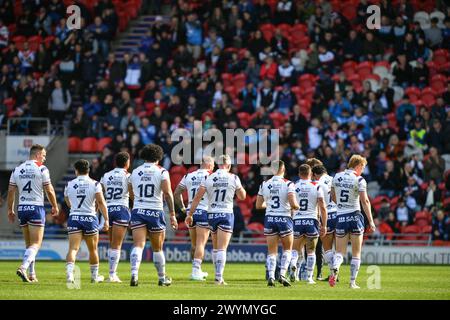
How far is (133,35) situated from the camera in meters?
41.4

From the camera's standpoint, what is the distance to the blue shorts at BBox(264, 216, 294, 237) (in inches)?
810

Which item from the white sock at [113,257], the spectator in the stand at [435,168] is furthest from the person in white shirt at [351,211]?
the spectator in the stand at [435,168]

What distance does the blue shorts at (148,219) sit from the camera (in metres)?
19.0

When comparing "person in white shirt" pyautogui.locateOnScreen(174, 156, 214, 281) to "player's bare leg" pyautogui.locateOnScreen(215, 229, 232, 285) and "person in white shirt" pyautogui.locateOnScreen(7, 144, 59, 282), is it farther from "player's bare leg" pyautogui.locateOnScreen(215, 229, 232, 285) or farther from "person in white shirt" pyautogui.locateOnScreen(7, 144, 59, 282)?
"person in white shirt" pyautogui.locateOnScreen(7, 144, 59, 282)

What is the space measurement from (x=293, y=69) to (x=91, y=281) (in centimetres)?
1764

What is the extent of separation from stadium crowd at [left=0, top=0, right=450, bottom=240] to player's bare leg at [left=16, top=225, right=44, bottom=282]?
12232mm

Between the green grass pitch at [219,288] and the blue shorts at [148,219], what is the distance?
1134 millimetres

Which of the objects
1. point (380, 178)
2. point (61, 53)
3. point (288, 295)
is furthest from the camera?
point (61, 53)

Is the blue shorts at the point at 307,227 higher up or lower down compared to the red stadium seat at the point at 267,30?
lower down

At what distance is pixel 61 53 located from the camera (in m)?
38.9

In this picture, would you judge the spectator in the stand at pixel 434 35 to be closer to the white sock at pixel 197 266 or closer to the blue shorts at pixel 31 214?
the white sock at pixel 197 266
